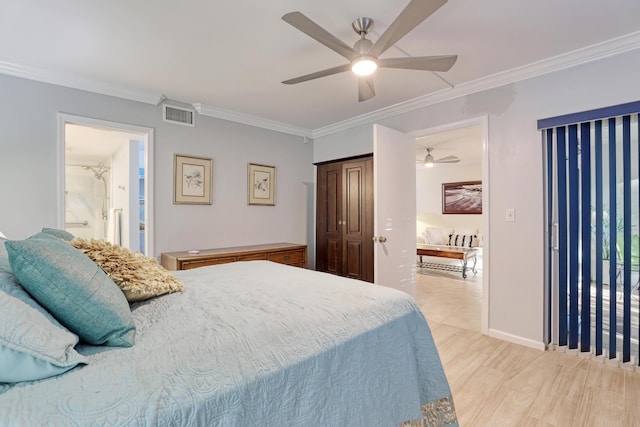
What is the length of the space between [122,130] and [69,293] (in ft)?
9.15

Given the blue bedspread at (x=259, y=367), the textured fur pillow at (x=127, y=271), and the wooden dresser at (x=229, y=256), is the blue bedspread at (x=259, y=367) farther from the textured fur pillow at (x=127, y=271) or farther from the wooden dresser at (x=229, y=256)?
the wooden dresser at (x=229, y=256)

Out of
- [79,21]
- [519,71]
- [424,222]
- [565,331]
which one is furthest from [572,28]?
[424,222]

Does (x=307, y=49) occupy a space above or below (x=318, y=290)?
above

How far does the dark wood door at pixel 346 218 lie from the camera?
3752 millimetres

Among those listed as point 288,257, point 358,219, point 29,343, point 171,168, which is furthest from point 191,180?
point 29,343

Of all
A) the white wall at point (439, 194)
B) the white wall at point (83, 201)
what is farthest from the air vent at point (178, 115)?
the white wall at point (439, 194)

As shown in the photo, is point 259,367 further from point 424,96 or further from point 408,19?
point 424,96

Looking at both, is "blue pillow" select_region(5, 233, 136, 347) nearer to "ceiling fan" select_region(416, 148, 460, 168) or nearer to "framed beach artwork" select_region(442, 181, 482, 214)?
"ceiling fan" select_region(416, 148, 460, 168)

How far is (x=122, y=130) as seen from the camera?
3.12 metres

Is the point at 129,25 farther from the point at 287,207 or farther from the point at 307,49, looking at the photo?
the point at 287,207

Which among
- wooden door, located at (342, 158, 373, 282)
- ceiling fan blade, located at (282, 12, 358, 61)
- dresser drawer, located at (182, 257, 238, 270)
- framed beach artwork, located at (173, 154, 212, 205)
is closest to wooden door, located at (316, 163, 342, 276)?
wooden door, located at (342, 158, 373, 282)

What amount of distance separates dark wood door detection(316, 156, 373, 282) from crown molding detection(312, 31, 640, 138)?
0.71 m

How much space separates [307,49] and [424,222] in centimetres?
577

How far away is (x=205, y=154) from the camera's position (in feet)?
12.1
